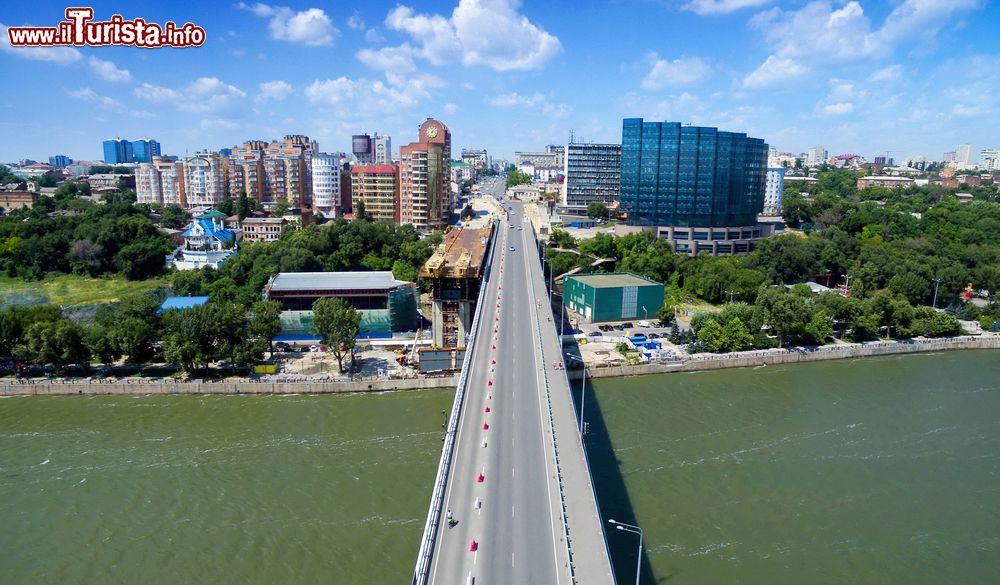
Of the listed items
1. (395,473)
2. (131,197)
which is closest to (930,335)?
(395,473)

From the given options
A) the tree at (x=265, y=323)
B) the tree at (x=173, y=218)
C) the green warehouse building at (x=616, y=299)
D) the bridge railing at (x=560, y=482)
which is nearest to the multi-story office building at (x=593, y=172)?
the green warehouse building at (x=616, y=299)

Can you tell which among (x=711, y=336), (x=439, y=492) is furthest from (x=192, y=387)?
(x=711, y=336)

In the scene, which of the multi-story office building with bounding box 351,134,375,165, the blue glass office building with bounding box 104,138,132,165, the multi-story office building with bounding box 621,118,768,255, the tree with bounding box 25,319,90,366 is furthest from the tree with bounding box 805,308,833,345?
the blue glass office building with bounding box 104,138,132,165

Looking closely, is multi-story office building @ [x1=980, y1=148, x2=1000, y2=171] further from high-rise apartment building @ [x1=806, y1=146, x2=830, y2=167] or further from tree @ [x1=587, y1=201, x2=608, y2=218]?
tree @ [x1=587, y1=201, x2=608, y2=218]

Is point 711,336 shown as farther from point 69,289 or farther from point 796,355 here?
point 69,289

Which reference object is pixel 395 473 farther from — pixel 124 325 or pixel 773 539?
pixel 124 325

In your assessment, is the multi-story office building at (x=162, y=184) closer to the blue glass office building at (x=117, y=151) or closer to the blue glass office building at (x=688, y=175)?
the blue glass office building at (x=688, y=175)
